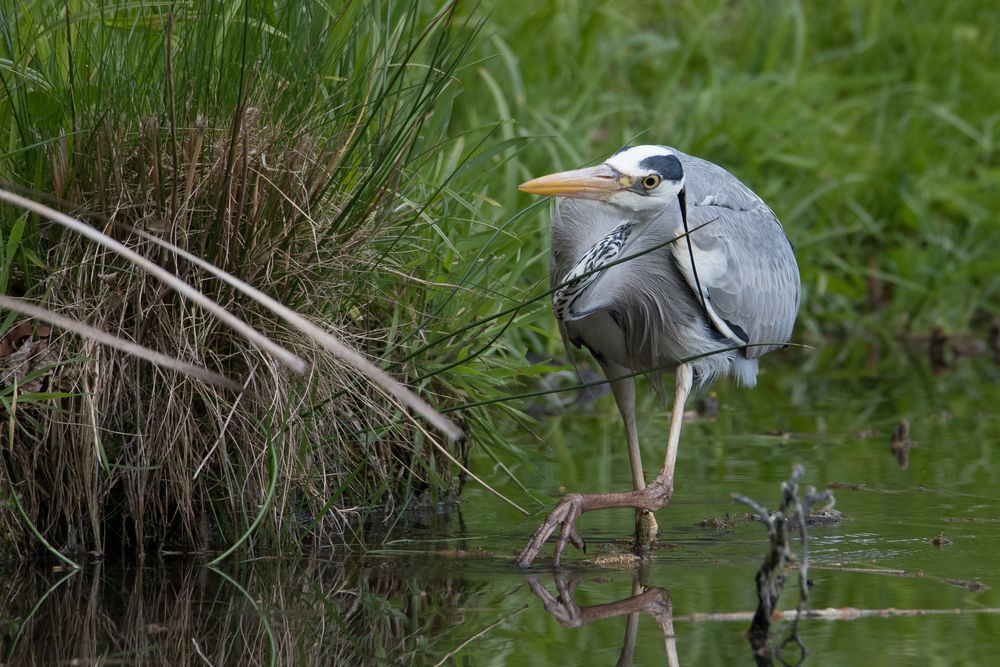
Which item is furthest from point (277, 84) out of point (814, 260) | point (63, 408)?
point (814, 260)

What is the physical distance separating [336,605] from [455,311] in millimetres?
1426

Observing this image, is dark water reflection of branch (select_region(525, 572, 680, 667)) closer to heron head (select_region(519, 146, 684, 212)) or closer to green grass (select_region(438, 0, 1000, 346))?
heron head (select_region(519, 146, 684, 212))

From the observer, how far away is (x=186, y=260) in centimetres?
411

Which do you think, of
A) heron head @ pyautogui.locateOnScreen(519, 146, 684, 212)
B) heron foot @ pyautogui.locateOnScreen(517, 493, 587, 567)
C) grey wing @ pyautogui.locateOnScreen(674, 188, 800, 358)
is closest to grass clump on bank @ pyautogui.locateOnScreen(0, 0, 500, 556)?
heron foot @ pyautogui.locateOnScreen(517, 493, 587, 567)

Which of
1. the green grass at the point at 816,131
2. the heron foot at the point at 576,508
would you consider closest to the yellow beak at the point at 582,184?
the heron foot at the point at 576,508

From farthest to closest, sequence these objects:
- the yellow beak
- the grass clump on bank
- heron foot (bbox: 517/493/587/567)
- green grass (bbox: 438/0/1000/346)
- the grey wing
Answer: green grass (bbox: 438/0/1000/346) < the grey wing < the yellow beak < heron foot (bbox: 517/493/587/567) < the grass clump on bank

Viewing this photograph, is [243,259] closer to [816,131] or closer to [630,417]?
[630,417]

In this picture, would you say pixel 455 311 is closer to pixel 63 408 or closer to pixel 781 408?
pixel 63 408

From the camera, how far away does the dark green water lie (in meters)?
3.30

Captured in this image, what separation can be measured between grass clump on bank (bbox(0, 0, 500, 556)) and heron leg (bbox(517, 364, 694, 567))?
369 mm

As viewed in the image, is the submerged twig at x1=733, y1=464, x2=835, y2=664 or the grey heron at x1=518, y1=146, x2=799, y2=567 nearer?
the submerged twig at x1=733, y1=464, x2=835, y2=664

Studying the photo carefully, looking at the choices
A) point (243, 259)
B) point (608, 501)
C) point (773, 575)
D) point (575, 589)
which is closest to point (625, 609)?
point (575, 589)

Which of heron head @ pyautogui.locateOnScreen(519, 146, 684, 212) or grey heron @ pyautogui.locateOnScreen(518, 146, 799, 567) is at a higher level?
heron head @ pyautogui.locateOnScreen(519, 146, 684, 212)

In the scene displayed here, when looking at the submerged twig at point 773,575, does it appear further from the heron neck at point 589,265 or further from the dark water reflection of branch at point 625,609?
the heron neck at point 589,265
